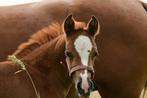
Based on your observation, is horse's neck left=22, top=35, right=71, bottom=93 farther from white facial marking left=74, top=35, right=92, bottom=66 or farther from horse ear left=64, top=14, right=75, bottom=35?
Answer: white facial marking left=74, top=35, right=92, bottom=66

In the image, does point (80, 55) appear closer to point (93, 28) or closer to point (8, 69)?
point (93, 28)

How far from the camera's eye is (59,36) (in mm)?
7547

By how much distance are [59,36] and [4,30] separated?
1.42m

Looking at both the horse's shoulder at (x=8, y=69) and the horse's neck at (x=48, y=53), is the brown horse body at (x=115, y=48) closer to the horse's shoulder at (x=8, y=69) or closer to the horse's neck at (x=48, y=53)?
the horse's neck at (x=48, y=53)

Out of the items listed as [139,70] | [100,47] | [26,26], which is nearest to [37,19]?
[26,26]

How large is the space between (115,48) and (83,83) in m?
2.23

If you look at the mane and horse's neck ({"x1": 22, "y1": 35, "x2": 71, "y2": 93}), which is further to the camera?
the mane

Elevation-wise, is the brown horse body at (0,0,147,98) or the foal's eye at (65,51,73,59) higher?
the foal's eye at (65,51,73,59)

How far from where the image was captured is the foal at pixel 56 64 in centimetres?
701

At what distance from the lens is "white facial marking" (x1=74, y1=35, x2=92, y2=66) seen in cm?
704

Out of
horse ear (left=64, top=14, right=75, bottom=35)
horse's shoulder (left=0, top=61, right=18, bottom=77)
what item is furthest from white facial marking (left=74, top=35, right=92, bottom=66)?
horse's shoulder (left=0, top=61, right=18, bottom=77)

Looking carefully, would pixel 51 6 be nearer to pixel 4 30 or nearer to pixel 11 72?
pixel 4 30

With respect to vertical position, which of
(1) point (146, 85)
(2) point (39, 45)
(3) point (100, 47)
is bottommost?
A: (1) point (146, 85)

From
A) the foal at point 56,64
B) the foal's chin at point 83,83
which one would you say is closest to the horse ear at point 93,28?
the foal at point 56,64
